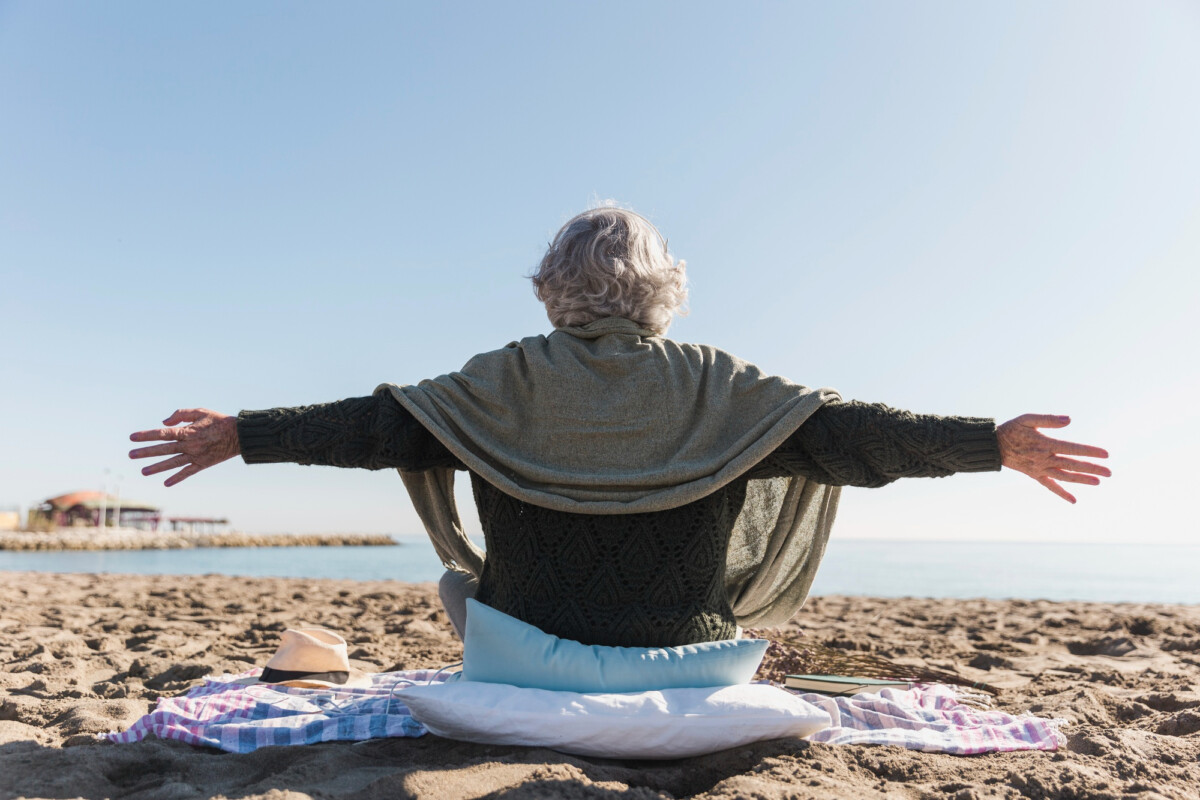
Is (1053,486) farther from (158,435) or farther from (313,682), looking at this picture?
(313,682)

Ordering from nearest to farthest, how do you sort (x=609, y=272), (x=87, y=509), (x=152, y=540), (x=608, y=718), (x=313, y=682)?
(x=608, y=718) < (x=609, y=272) < (x=313, y=682) < (x=152, y=540) < (x=87, y=509)

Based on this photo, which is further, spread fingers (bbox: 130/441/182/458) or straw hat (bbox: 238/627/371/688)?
straw hat (bbox: 238/627/371/688)

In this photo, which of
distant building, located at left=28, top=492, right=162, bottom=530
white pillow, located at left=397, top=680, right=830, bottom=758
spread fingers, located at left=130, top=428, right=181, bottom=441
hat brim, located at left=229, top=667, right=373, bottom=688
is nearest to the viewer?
white pillow, located at left=397, top=680, right=830, bottom=758

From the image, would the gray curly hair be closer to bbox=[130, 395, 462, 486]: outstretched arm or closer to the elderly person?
the elderly person

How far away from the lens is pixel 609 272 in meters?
2.19

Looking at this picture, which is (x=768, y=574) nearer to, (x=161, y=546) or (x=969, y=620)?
(x=969, y=620)

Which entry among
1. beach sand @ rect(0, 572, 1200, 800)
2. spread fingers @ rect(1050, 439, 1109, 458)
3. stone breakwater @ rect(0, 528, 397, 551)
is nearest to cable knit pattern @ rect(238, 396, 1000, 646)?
spread fingers @ rect(1050, 439, 1109, 458)

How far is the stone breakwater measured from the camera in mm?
24719

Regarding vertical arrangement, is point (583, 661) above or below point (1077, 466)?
below

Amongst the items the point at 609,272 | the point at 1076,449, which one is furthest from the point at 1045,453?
the point at 609,272

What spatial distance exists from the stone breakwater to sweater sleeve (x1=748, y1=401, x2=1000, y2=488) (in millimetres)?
27942

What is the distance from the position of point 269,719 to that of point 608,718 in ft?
3.96

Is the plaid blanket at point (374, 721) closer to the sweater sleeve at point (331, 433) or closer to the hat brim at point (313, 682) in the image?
the hat brim at point (313, 682)

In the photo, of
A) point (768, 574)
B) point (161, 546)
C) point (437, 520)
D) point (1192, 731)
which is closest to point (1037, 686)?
point (1192, 731)
